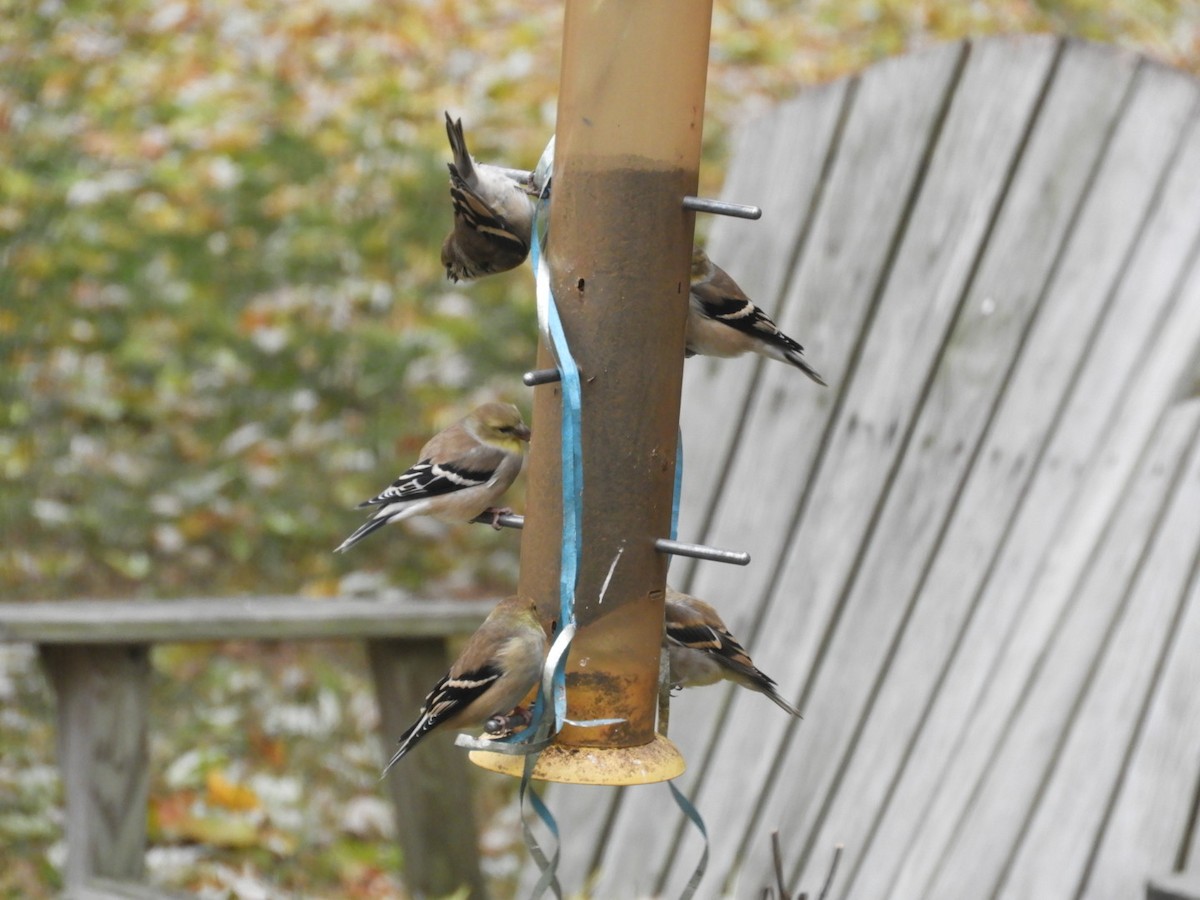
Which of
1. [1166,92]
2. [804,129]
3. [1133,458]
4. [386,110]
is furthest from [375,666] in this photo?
[386,110]

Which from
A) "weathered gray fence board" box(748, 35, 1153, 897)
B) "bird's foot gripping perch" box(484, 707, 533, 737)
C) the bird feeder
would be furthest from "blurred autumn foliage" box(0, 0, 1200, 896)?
the bird feeder

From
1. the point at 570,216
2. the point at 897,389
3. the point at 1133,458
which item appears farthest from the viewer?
the point at 897,389

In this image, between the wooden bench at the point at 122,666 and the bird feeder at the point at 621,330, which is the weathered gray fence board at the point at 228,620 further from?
the bird feeder at the point at 621,330

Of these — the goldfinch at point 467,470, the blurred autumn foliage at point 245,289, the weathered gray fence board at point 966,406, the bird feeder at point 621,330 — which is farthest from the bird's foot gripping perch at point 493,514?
the blurred autumn foliage at point 245,289

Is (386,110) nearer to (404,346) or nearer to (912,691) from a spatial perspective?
(404,346)

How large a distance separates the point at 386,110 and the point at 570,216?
587cm

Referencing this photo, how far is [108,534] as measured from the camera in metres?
6.88

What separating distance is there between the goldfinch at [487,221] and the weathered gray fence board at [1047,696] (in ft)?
4.62

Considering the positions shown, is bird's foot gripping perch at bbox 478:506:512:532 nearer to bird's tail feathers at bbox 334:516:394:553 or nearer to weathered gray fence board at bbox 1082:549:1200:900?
bird's tail feathers at bbox 334:516:394:553

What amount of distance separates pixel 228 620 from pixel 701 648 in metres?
1.69

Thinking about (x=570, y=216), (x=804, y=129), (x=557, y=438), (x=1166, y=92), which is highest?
(x=1166, y=92)

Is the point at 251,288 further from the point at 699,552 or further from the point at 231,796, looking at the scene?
the point at 699,552

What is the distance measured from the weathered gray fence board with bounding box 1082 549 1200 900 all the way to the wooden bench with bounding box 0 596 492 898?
71.0 inches

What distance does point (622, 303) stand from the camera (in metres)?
2.26
